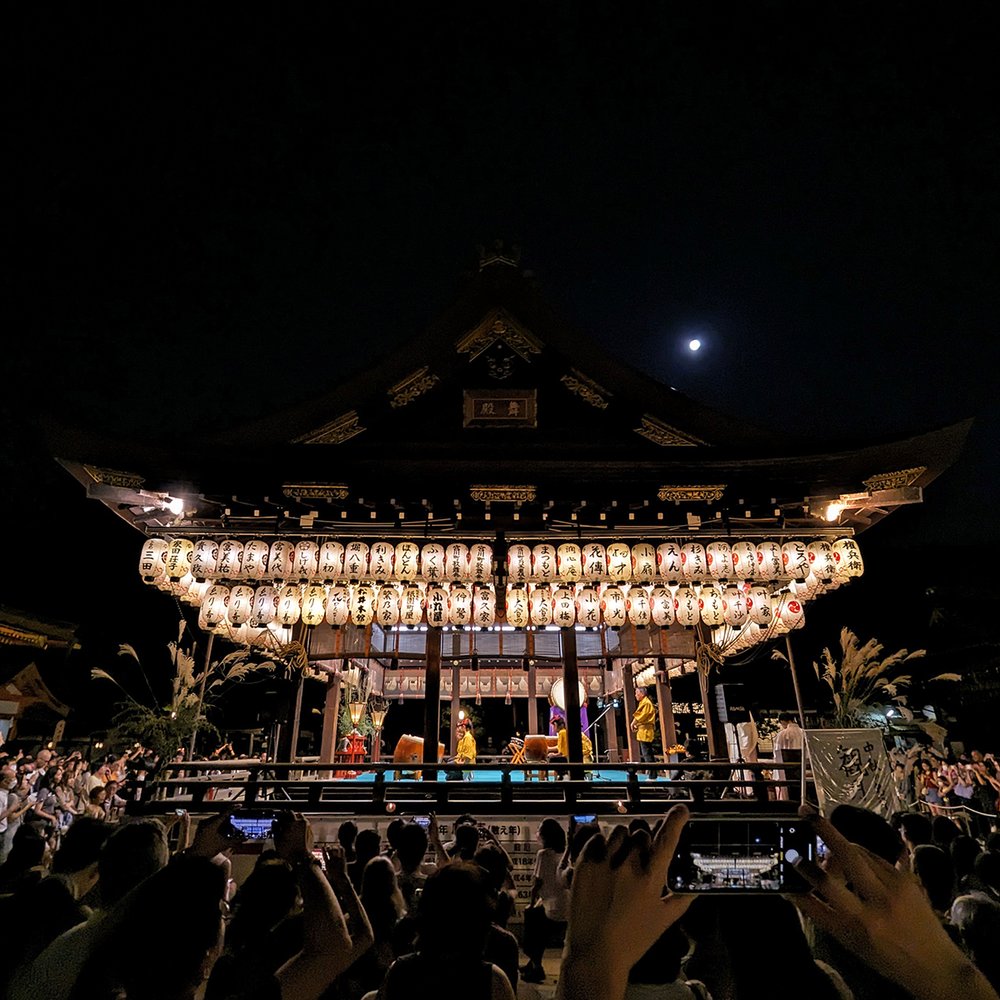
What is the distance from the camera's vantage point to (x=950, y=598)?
24.4 m

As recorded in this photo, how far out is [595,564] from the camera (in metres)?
11.1

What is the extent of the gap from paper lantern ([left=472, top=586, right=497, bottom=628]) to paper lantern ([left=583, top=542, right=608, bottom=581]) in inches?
83.6

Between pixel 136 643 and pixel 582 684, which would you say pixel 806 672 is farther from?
pixel 136 643

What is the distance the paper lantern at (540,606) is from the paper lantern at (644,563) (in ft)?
6.02

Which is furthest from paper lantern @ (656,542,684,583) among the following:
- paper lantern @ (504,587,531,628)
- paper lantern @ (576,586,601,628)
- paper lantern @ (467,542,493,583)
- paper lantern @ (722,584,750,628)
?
paper lantern @ (467,542,493,583)

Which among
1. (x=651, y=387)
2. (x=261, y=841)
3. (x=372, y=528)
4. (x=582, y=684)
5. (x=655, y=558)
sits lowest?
(x=261, y=841)

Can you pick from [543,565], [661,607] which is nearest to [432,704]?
[543,565]

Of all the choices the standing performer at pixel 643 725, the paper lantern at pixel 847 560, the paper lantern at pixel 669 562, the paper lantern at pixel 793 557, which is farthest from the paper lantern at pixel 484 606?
the paper lantern at pixel 847 560

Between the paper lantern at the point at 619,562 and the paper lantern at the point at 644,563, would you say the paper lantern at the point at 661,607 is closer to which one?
the paper lantern at the point at 644,563

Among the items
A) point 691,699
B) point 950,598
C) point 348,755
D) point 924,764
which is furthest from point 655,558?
point 691,699

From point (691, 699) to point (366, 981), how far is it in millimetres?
31064

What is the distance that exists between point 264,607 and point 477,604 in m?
4.21

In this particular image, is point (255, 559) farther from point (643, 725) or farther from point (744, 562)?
point (643, 725)

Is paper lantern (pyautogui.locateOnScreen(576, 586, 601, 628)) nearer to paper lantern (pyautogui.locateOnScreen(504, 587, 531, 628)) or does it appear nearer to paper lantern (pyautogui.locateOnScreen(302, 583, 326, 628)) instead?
paper lantern (pyautogui.locateOnScreen(504, 587, 531, 628))
